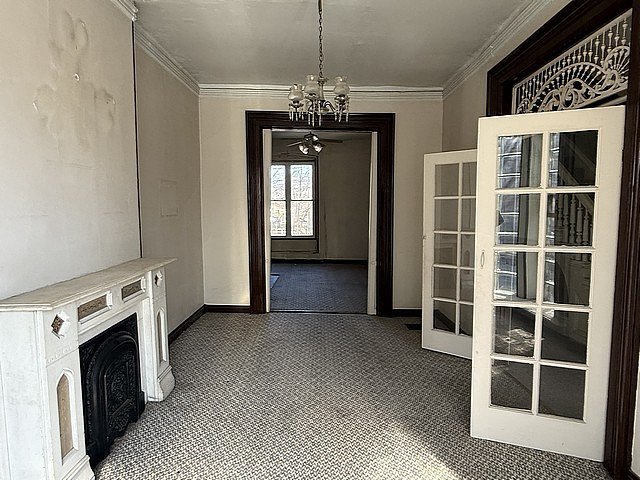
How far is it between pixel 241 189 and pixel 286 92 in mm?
1331

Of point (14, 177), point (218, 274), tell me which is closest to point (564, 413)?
point (14, 177)

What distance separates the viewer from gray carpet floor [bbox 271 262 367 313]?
6.07 meters

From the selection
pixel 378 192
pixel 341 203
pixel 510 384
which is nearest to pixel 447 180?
pixel 378 192

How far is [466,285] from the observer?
3986mm

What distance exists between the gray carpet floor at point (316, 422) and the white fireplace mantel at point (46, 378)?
0.42 m

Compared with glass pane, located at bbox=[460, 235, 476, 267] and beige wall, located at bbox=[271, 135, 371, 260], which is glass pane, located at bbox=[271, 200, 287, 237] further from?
glass pane, located at bbox=[460, 235, 476, 267]

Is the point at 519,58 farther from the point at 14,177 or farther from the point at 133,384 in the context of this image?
the point at 133,384

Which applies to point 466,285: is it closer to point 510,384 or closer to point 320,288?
point 510,384

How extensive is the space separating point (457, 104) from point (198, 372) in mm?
3899

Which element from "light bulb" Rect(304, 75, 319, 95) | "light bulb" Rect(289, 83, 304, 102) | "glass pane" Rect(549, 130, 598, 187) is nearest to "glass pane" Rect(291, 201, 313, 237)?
"light bulb" Rect(289, 83, 304, 102)

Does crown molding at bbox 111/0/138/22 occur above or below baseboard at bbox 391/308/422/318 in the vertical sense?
above

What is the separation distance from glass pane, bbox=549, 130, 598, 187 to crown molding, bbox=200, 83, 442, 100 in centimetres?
321

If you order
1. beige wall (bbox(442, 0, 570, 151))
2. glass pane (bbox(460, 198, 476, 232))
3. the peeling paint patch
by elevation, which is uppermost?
beige wall (bbox(442, 0, 570, 151))

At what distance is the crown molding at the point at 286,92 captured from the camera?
17.3 ft
